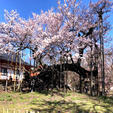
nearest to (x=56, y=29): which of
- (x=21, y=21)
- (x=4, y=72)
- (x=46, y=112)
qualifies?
(x=21, y=21)

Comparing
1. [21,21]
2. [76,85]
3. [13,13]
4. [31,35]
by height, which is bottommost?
[76,85]

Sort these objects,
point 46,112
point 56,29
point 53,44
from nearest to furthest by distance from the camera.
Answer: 1. point 46,112
2. point 53,44
3. point 56,29

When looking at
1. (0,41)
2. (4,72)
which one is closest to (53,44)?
(0,41)

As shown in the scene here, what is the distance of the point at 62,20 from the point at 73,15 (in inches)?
43.6

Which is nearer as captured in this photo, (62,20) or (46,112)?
(46,112)

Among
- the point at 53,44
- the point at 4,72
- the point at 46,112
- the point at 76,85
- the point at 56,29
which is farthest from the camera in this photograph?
the point at 4,72

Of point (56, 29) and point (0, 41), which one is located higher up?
point (56, 29)

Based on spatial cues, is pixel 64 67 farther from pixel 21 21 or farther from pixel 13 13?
pixel 13 13

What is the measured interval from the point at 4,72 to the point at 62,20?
10670 mm

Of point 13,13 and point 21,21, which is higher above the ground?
point 13,13

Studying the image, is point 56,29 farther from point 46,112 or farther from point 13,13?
point 46,112

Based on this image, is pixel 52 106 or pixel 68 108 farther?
pixel 52 106

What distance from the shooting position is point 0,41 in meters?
9.80

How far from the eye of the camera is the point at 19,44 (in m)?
10.2
